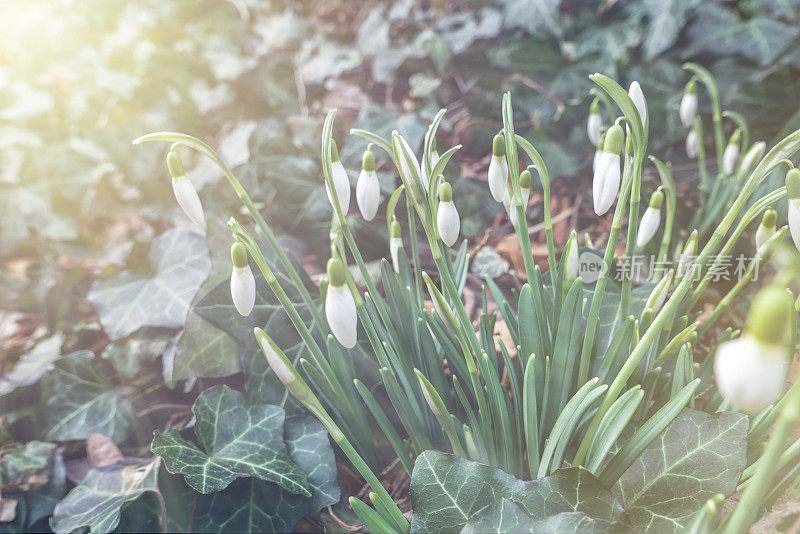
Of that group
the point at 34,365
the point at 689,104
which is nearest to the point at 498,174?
Answer: the point at 689,104

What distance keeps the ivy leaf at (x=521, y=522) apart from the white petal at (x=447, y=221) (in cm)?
32

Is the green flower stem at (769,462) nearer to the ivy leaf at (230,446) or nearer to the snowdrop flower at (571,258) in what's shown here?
the snowdrop flower at (571,258)

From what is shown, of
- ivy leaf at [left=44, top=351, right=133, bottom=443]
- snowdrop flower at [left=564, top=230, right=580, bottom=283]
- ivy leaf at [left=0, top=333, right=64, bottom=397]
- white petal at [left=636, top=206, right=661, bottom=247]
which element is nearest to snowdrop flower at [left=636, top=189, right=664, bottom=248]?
white petal at [left=636, top=206, right=661, bottom=247]

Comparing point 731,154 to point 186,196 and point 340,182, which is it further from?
point 186,196

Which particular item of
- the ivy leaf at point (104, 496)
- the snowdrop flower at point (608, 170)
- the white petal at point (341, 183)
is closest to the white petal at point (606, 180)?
the snowdrop flower at point (608, 170)

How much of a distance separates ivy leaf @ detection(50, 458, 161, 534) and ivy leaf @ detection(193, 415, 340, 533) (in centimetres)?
12

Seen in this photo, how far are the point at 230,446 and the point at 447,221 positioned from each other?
580 millimetres

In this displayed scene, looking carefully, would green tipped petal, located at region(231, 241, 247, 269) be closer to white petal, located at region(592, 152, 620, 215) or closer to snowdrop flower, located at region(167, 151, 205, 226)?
snowdrop flower, located at region(167, 151, 205, 226)

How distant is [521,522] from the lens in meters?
0.62

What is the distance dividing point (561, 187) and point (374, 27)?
1126 mm

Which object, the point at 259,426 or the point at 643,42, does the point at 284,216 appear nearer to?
the point at 259,426

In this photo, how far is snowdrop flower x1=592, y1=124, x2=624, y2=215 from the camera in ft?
2.06

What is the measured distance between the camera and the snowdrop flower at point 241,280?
662 millimetres

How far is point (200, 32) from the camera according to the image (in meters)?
2.35
